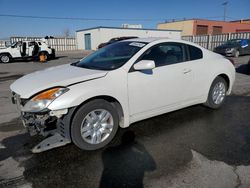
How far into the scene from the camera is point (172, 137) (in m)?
3.52

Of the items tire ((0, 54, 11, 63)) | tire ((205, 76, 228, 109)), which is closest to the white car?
tire ((205, 76, 228, 109))

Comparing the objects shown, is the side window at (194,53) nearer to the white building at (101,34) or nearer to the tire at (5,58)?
the tire at (5,58)

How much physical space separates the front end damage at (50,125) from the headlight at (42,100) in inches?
2.6

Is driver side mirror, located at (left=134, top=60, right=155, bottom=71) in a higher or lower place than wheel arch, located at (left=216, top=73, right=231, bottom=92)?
higher

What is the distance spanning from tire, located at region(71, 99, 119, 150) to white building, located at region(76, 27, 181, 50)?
1234 inches

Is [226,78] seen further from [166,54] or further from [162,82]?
[162,82]

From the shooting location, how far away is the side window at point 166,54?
143 inches

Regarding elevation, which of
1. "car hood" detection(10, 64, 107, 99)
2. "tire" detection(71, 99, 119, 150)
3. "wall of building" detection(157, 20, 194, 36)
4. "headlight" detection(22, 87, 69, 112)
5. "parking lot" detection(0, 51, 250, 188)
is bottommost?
"parking lot" detection(0, 51, 250, 188)

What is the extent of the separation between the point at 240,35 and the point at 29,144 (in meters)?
25.6

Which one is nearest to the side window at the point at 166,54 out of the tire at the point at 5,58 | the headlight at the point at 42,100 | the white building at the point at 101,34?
the headlight at the point at 42,100

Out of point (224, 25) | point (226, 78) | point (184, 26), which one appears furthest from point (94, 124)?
point (224, 25)

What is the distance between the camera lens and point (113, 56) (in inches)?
151

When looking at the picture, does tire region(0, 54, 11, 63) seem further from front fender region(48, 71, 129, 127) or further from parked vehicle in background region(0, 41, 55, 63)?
front fender region(48, 71, 129, 127)

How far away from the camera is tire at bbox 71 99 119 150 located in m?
2.90
